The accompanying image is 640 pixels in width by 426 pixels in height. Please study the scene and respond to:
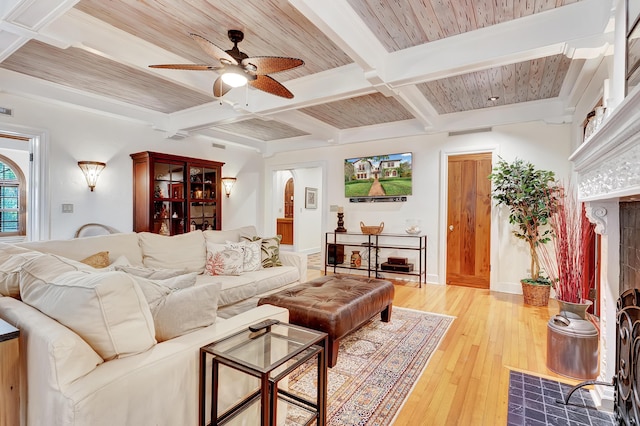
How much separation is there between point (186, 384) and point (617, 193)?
2.05 meters

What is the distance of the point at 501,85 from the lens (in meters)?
3.75

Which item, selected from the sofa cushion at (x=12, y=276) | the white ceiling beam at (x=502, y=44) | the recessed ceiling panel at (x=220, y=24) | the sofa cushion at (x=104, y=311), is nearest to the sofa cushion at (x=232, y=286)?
the sofa cushion at (x=12, y=276)

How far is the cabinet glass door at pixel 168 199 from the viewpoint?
4.80 metres

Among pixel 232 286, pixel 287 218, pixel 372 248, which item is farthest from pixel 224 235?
pixel 287 218

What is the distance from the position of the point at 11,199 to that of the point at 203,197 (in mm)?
3921

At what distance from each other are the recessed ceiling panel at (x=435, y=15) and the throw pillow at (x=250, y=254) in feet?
7.99

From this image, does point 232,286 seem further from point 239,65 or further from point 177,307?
point 239,65

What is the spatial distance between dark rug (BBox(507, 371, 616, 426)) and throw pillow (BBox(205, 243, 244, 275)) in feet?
8.37

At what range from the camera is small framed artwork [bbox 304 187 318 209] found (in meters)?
8.40

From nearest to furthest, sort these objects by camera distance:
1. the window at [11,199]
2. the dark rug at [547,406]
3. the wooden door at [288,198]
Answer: the dark rug at [547,406]
the window at [11,199]
the wooden door at [288,198]

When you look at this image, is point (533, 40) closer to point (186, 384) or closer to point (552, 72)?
point (552, 72)

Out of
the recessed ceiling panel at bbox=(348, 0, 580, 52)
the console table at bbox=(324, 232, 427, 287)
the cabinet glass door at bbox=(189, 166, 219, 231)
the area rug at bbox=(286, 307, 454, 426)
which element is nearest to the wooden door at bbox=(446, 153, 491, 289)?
the console table at bbox=(324, 232, 427, 287)

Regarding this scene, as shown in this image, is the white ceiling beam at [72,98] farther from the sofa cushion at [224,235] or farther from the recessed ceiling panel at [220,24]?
the sofa cushion at [224,235]

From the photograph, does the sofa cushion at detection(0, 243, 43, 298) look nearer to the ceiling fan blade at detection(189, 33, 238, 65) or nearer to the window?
the ceiling fan blade at detection(189, 33, 238, 65)
